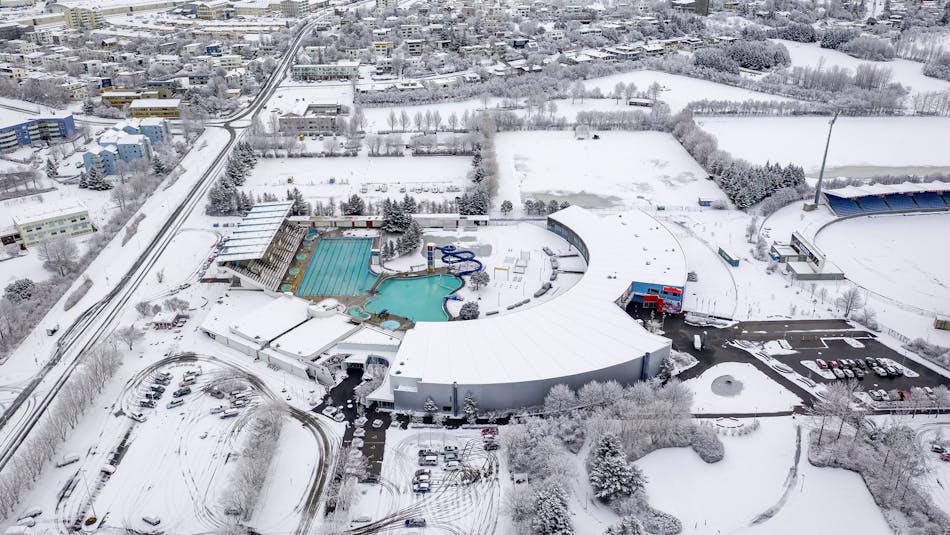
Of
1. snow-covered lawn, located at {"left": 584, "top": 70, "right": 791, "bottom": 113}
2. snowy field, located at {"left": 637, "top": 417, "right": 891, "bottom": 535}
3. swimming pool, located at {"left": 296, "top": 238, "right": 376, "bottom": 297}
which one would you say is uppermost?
snow-covered lawn, located at {"left": 584, "top": 70, "right": 791, "bottom": 113}

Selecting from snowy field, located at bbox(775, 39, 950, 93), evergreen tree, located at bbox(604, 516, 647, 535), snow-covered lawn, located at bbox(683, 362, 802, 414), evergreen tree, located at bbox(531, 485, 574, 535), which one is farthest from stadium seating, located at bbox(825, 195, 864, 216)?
snowy field, located at bbox(775, 39, 950, 93)

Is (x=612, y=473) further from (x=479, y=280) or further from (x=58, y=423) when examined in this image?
(x=58, y=423)

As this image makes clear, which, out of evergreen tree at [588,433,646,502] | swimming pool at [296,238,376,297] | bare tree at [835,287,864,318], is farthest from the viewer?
swimming pool at [296,238,376,297]

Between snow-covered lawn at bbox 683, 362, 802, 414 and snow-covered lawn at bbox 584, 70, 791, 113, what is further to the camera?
snow-covered lawn at bbox 584, 70, 791, 113

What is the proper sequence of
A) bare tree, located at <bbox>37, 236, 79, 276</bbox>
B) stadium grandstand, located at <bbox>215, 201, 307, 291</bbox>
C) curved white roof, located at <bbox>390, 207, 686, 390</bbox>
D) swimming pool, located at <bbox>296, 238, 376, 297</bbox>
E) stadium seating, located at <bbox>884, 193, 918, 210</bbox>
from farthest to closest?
stadium seating, located at <bbox>884, 193, 918, 210</bbox>, bare tree, located at <bbox>37, 236, 79, 276</bbox>, swimming pool, located at <bbox>296, 238, 376, 297</bbox>, stadium grandstand, located at <bbox>215, 201, 307, 291</bbox>, curved white roof, located at <bbox>390, 207, 686, 390</bbox>

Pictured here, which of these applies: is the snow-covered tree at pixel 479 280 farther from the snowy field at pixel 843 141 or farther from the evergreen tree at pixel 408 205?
the snowy field at pixel 843 141

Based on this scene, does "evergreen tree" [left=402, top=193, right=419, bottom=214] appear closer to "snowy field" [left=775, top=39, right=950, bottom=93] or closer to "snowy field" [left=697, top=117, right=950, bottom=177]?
"snowy field" [left=697, top=117, right=950, bottom=177]

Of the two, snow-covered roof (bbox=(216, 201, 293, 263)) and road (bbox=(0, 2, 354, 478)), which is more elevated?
snow-covered roof (bbox=(216, 201, 293, 263))

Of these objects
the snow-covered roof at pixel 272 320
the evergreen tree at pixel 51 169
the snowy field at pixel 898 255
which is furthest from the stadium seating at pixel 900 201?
the evergreen tree at pixel 51 169
